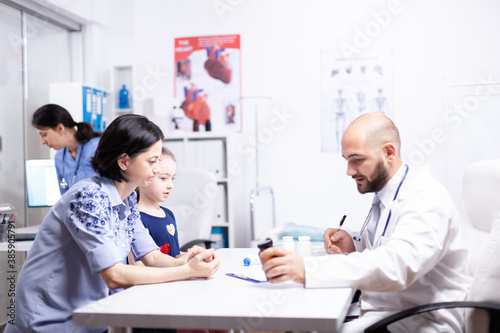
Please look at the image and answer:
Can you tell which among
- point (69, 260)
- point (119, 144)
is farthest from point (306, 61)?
point (69, 260)

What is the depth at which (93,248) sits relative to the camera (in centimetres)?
139

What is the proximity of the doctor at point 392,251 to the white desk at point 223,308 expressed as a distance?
62 mm

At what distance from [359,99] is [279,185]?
108 centimetres

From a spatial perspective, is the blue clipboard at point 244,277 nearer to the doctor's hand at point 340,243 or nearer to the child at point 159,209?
the doctor's hand at point 340,243

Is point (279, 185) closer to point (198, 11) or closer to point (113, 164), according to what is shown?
point (198, 11)

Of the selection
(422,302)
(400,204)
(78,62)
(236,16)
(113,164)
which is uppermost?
(236,16)

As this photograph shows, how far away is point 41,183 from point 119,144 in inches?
84.9

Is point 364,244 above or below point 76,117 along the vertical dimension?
below

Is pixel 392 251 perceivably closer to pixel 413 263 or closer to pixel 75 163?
pixel 413 263

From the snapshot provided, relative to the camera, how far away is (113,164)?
1573 millimetres

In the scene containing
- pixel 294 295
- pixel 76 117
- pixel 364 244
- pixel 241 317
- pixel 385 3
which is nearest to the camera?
pixel 241 317

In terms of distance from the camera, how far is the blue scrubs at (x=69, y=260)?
141cm

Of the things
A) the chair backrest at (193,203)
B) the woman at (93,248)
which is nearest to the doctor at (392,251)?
the woman at (93,248)

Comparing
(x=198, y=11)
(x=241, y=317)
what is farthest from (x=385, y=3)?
(x=241, y=317)
